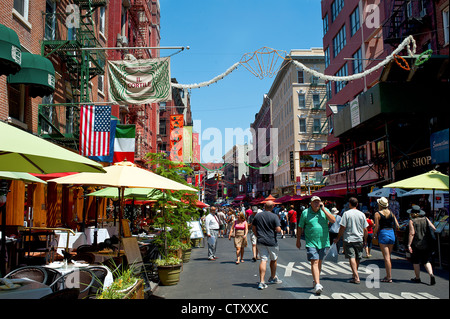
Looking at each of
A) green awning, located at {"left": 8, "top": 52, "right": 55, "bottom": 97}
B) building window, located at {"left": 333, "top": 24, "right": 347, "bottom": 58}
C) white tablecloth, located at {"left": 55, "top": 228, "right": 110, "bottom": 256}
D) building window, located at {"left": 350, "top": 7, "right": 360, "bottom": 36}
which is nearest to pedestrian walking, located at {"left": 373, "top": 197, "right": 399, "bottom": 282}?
white tablecloth, located at {"left": 55, "top": 228, "right": 110, "bottom": 256}

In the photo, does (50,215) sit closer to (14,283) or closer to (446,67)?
(14,283)

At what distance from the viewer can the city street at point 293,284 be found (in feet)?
23.5

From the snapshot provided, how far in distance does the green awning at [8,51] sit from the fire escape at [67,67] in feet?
17.4

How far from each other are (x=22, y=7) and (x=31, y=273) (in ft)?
40.6

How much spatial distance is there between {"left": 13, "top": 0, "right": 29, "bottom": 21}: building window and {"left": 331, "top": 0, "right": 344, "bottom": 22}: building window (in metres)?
27.4

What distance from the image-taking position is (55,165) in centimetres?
522

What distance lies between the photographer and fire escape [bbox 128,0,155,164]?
104 feet

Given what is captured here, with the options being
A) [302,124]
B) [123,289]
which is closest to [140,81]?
[123,289]

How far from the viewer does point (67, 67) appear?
58.2ft

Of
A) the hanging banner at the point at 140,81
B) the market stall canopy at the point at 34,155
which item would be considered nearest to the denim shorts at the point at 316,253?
the market stall canopy at the point at 34,155

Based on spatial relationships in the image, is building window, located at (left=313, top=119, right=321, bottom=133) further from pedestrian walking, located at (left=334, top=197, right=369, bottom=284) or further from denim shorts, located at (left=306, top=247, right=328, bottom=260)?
denim shorts, located at (left=306, top=247, right=328, bottom=260)

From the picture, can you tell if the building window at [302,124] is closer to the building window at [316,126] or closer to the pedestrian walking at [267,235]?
the building window at [316,126]

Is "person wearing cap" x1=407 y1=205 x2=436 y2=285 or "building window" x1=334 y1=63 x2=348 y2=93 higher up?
"building window" x1=334 y1=63 x2=348 y2=93
